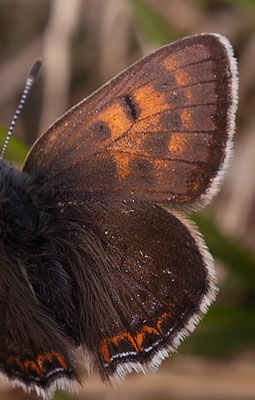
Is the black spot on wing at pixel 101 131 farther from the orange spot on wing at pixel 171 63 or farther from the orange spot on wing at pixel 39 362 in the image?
the orange spot on wing at pixel 39 362

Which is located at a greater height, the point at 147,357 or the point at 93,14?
the point at 93,14

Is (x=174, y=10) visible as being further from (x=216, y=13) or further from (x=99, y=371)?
→ (x=99, y=371)

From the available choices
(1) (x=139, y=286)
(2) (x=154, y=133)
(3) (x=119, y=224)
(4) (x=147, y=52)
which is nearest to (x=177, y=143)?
(2) (x=154, y=133)

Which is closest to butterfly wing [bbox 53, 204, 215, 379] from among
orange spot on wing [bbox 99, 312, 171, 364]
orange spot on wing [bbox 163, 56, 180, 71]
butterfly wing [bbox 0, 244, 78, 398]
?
orange spot on wing [bbox 99, 312, 171, 364]

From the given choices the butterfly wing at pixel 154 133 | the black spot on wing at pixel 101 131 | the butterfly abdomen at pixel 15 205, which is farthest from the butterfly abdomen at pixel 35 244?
the black spot on wing at pixel 101 131

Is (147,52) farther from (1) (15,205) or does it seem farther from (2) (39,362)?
(2) (39,362)

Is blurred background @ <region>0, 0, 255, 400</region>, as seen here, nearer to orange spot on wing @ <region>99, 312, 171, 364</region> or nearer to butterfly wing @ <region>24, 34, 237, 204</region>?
butterfly wing @ <region>24, 34, 237, 204</region>

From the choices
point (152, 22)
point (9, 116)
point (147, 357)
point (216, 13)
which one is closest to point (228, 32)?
point (216, 13)
